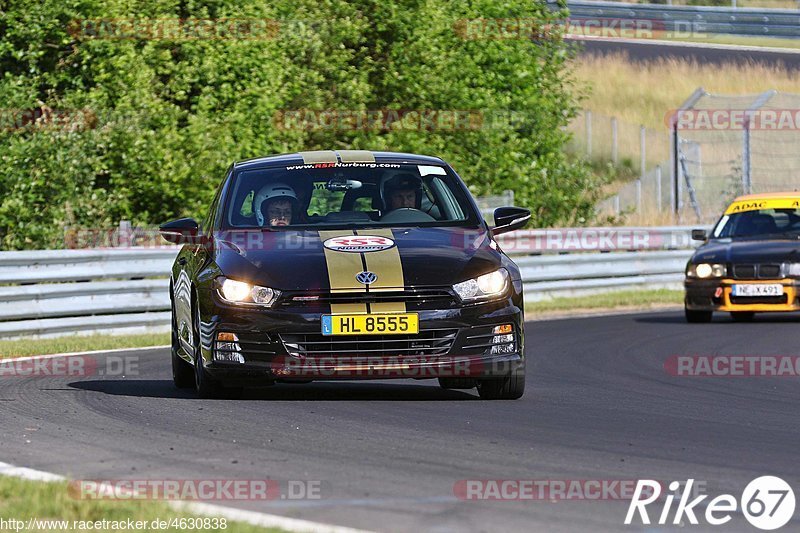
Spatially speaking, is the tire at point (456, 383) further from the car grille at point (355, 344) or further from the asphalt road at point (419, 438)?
the car grille at point (355, 344)

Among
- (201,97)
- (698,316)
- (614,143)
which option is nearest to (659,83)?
(614,143)

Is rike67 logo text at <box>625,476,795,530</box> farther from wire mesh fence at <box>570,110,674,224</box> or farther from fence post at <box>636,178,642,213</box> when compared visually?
wire mesh fence at <box>570,110,674,224</box>

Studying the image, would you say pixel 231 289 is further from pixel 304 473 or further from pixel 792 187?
pixel 792 187

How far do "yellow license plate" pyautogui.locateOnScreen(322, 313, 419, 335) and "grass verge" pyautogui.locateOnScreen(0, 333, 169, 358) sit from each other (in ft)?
19.7

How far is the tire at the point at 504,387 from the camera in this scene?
30.8ft

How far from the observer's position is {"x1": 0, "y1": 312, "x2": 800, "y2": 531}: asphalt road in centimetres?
579

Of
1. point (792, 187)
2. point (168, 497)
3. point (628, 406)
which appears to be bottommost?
point (792, 187)

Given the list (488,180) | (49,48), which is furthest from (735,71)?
(49,48)

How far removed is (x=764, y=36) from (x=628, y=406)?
4404cm

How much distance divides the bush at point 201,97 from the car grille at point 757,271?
8.84m

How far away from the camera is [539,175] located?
29016 mm

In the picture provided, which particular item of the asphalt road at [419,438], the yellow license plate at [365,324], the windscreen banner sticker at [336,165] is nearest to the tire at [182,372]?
the asphalt road at [419,438]

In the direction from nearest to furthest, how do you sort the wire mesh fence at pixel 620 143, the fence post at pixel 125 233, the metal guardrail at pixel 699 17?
the fence post at pixel 125 233
the wire mesh fence at pixel 620 143
the metal guardrail at pixel 699 17

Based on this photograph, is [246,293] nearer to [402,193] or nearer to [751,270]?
[402,193]
